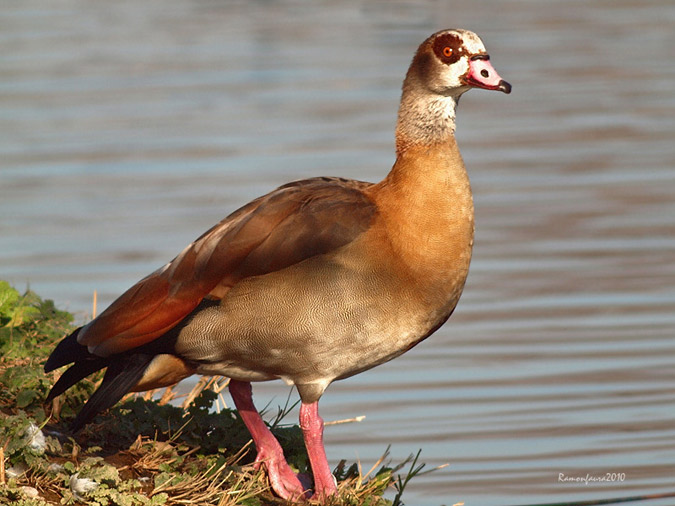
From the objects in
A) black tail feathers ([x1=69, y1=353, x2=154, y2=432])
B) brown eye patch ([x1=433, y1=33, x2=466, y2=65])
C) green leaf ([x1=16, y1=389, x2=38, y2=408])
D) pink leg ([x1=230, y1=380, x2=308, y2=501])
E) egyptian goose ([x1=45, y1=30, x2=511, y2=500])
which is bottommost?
pink leg ([x1=230, y1=380, x2=308, y2=501])

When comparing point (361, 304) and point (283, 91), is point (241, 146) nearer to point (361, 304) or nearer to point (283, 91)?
point (283, 91)

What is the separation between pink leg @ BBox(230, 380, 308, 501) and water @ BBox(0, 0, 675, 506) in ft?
3.65

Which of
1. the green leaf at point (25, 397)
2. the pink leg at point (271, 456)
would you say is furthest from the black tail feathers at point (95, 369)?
the pink leg at point (271, 456)

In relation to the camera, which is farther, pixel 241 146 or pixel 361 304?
pixel 241 146

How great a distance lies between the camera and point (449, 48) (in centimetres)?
555

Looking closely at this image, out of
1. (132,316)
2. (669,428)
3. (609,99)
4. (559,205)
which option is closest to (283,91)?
(609,99)

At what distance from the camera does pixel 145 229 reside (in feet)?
35.6

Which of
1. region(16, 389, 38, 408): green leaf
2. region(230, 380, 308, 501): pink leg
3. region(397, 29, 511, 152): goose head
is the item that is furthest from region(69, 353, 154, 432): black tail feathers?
region(397, 29, 511, 152): goose head

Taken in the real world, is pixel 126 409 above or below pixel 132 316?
below

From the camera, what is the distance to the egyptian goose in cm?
523

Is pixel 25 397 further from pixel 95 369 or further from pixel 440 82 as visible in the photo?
pixel 440 82

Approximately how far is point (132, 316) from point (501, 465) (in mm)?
2387

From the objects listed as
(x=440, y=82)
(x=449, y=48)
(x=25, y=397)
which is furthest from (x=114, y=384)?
(x=449, y=48)

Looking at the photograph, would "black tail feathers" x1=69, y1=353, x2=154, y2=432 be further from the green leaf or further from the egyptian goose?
the green leaf
